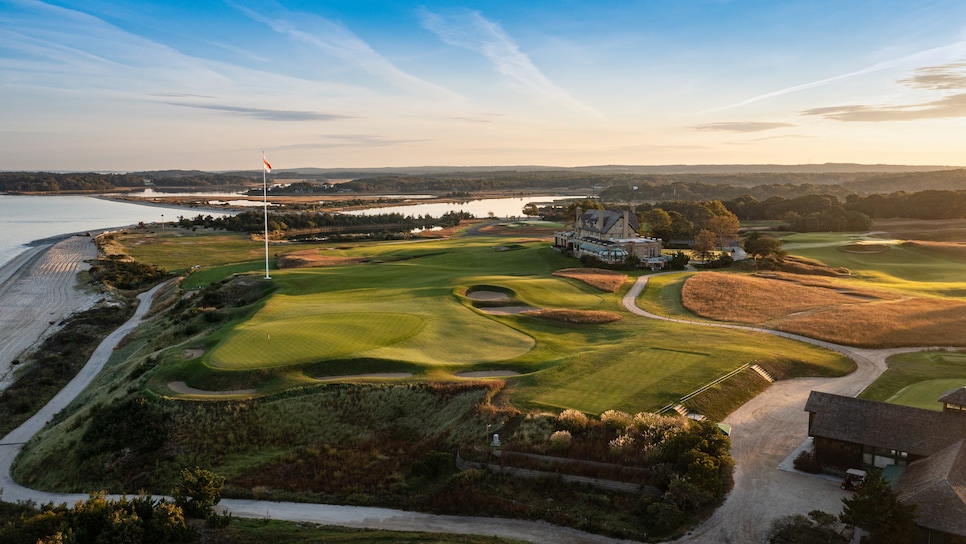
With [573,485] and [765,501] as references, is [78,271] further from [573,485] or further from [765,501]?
[765,501]

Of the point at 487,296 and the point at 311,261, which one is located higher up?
the point at 311,261

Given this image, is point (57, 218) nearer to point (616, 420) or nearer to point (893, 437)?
point (616, 420)

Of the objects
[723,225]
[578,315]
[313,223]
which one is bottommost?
[578,315]

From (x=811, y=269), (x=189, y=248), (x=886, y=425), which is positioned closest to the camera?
(x=886, y=425)

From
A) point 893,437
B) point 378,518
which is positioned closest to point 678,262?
point 893,437

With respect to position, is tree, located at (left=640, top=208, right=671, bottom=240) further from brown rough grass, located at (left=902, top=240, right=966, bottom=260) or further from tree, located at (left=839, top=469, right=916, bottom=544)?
tree, located at (left=839, top=469, right=916, bottom=544)
